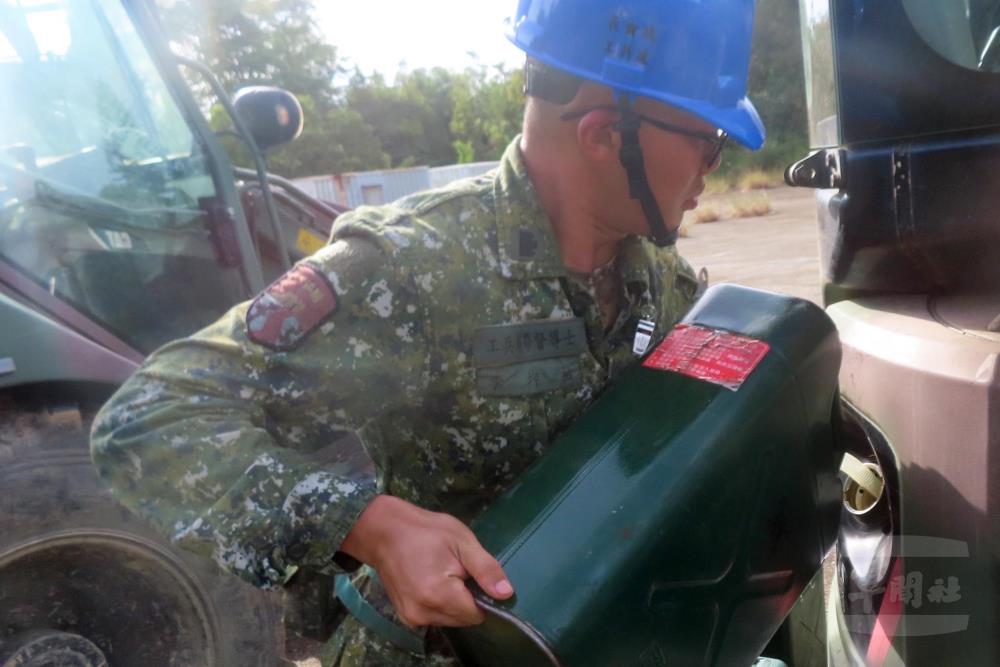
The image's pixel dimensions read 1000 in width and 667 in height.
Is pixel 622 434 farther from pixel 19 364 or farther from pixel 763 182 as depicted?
pixel 763 182

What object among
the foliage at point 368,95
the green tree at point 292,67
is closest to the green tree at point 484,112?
the foliage at point 368,95

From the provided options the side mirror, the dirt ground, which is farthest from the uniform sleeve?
the dirt ground

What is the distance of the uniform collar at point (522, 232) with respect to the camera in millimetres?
1410

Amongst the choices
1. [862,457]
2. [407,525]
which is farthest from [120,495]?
[862,457]

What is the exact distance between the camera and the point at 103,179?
293cm

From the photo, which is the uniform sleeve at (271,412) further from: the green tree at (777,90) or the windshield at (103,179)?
the green tree at (777,90)

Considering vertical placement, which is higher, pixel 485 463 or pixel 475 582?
pixel 475 582

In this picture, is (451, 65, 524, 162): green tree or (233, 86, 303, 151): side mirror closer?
(233, 86, 303, 151): side mirror

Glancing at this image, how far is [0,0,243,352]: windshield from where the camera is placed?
8.92ft

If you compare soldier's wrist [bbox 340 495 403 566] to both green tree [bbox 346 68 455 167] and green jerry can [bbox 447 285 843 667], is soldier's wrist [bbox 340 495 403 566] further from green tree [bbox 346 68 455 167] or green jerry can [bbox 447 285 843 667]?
green tree [bbox 346 68 455 167]

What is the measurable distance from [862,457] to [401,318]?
0.74 metres

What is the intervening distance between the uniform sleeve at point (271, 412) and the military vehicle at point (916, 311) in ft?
2.20

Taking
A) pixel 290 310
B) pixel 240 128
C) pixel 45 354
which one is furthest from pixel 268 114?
pixel 290 310

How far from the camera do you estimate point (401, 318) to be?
4.25 feet
